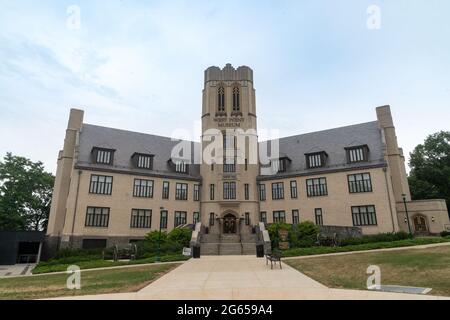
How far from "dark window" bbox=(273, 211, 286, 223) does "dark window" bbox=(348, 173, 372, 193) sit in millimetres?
8678

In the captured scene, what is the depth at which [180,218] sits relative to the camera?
35.2 meters

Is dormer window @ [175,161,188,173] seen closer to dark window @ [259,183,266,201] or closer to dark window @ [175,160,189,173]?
dark window @ [175,160,189,173]

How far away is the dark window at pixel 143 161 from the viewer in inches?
1378

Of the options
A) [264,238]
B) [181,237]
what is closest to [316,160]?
[264,238]

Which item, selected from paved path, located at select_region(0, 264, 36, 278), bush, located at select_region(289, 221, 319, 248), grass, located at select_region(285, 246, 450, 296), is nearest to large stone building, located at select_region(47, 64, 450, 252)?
paved path, located at select_region(0, 264, 36, 278)

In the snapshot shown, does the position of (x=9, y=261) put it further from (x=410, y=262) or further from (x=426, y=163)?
(x=426, y=163)

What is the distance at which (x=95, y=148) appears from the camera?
108ft

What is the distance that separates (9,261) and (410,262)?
36.7 metres

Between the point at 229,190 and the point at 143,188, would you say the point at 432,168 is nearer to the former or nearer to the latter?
the point at 229,190

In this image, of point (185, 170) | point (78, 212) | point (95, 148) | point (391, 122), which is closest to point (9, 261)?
point (78, 212)

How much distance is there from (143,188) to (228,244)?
12.8m

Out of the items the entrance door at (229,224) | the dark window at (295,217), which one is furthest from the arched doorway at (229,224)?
the dark window at (295,217)

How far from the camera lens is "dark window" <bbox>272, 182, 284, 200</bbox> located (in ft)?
118
